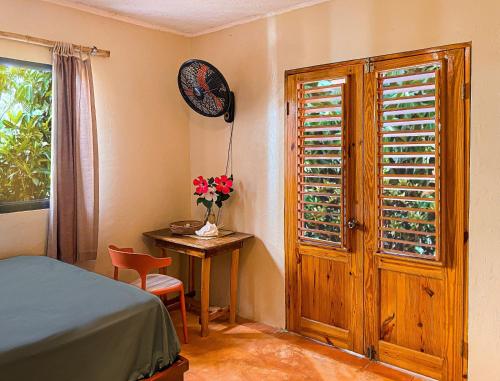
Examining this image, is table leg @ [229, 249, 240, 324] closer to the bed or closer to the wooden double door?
the wooden double door

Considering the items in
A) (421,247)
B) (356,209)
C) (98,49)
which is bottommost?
(421,247)

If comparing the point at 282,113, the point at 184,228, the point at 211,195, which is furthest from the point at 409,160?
the point at 184,228

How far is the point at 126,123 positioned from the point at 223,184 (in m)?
0.91

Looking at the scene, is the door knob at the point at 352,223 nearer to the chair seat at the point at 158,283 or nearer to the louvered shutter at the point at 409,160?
the louvered shutter at the point at 409,160

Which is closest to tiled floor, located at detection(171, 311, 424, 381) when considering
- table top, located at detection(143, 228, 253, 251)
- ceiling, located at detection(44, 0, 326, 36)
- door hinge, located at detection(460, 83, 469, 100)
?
table top, located at detection(143, 228, 253, 251)

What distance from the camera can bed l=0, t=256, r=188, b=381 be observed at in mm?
1612

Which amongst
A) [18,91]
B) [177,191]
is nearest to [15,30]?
[18,91]

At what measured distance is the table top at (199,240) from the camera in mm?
3127

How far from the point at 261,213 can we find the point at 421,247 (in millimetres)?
1265

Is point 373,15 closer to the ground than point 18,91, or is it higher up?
higher up

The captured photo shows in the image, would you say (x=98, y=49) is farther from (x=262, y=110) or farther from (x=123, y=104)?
(x=262, y=110)

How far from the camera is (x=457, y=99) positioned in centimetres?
239

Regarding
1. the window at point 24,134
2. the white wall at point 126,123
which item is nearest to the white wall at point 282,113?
the white wall at point 126,123

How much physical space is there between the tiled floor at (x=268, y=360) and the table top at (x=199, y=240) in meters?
0.69
